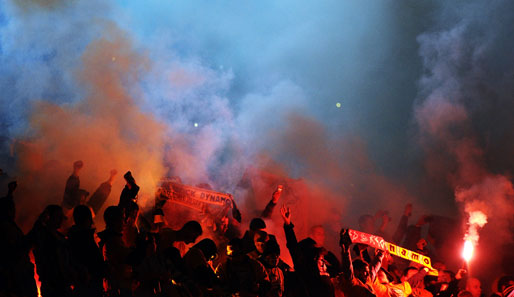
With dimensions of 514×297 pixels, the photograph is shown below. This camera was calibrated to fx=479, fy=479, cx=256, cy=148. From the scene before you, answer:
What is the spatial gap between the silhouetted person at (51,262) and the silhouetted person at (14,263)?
3.2 inches

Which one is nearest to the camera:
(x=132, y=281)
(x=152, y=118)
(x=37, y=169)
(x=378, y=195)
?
(x=132, y=281)

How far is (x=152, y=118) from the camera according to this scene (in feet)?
34.4

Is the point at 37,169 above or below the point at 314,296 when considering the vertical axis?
above

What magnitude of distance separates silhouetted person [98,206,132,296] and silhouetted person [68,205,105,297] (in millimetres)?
92

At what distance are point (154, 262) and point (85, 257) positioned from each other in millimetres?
593

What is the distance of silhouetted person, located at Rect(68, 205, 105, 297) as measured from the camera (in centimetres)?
402

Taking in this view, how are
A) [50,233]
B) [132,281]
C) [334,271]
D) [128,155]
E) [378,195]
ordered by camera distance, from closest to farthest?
[50,233], [132,281], [334,271], [128,155], [378,195]

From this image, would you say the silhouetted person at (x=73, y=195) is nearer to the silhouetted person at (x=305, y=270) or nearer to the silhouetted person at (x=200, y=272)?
the silhouetted person at (x=200, y=272)

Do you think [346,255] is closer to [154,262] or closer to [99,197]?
[154,262]

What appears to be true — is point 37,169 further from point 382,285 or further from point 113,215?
point 382,285

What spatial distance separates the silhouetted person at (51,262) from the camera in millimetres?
3865

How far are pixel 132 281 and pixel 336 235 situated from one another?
7292 millimetres

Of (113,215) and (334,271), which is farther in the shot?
(334,271)

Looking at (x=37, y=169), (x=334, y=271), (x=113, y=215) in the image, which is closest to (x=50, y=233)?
(x=113, y=215)
